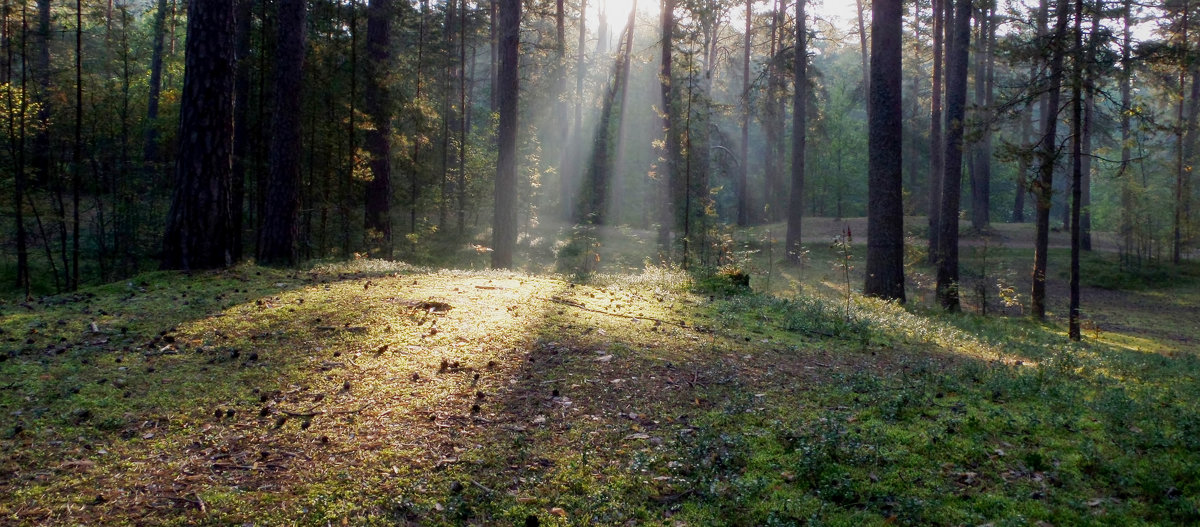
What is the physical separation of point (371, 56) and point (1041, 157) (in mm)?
15697

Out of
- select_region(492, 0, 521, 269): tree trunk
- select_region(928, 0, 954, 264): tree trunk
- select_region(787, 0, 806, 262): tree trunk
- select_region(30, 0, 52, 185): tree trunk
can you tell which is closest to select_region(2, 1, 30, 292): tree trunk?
select_region(30, 0, 52, 185): tree trunk

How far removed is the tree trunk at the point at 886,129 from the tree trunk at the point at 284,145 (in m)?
11.0

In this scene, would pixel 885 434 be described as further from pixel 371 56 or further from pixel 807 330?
pixel 371 56

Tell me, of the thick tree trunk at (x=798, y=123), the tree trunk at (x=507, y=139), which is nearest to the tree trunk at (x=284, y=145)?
the tree trunk at (x=507, y=139)

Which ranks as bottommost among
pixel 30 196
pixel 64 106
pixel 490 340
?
pixel 490 340

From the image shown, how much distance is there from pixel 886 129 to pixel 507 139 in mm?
7788

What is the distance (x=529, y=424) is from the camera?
4.18 m

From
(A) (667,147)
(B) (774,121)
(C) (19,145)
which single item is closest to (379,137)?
(C) (19,145)

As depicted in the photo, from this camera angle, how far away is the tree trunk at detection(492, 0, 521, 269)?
1447 cm

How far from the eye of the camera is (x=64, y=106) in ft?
56.6

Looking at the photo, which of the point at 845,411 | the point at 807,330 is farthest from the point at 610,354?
the point at 807,330

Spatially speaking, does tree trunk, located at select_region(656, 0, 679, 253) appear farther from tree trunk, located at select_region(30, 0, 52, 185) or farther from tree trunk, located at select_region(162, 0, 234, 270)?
tree trunk, located at select_region(30, 0, 52, 185)

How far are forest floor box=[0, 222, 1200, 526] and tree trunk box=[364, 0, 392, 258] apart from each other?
32.9 ft

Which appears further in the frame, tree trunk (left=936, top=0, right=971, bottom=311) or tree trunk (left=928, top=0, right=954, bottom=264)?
tree trunk (left=928, top=0, right=954, bottom=264)
